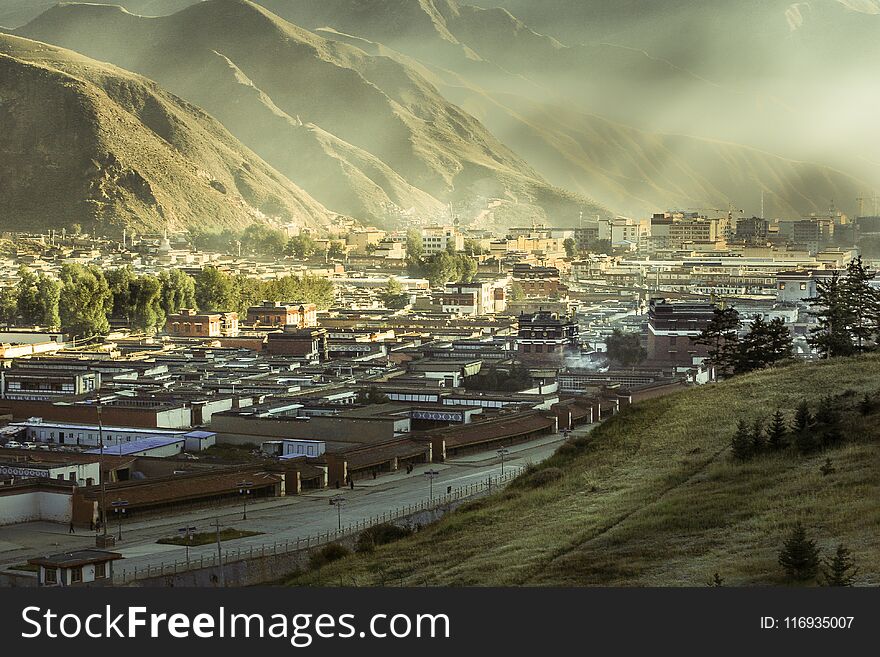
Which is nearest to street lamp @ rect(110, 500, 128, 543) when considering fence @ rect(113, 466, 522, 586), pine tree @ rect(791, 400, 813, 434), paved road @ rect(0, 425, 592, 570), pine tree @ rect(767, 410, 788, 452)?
paved road @ rect(0, 425, 592, 570)

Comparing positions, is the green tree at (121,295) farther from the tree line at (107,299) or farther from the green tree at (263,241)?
the green tree at (263,241)

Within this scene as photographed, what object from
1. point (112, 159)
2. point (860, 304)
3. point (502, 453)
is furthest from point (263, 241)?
point (502, 453)

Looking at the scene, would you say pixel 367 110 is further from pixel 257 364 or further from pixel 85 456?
pixel 85 456

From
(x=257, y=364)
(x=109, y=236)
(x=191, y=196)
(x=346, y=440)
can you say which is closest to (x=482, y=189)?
(x=191, y=196)

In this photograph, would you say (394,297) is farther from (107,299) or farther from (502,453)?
(502,453)

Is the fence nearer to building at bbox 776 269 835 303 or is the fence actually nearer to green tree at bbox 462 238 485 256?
building at bbox 776 269 835 303

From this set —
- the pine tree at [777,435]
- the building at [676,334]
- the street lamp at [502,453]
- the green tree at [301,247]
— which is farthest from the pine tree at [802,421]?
the green tree at [301,247]
